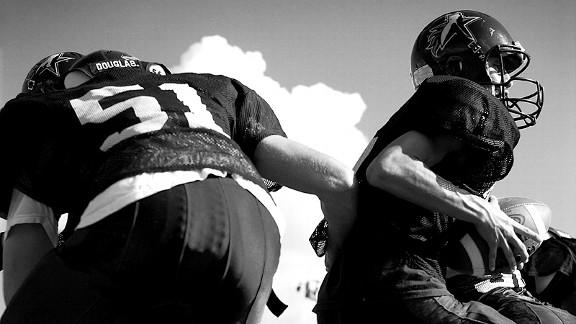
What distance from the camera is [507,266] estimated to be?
10.1 ft

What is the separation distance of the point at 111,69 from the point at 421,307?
4.99ft

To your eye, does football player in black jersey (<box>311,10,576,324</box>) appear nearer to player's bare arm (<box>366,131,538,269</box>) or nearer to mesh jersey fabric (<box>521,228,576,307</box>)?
player's bare arm (<box>366,131,538,269</box>)

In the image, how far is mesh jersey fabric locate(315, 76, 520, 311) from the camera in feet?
9.75

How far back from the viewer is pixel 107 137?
2197 millimetres

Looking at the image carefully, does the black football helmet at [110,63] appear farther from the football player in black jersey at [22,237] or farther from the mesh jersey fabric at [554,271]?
the mesh jersey fabric at [554,271]

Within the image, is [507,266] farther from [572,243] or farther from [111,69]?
[572,243]

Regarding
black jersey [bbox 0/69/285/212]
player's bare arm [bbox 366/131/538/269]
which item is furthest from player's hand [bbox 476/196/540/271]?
black jersey [bbox 0/69/285/212]

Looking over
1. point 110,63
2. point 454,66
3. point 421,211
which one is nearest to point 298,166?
point 421,211

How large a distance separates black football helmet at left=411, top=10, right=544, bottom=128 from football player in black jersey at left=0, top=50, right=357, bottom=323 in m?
1.57

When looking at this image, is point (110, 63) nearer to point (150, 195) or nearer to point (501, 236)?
point (150, 195)

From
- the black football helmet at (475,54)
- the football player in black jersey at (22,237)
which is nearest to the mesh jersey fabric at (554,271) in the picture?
the black football helmet at (475,54)

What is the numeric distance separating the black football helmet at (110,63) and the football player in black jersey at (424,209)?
101 centimetres

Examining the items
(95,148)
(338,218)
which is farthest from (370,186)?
(95,148)

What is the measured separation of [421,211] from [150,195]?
1.41 meters
